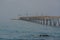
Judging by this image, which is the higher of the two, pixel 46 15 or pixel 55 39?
pixel 46 15

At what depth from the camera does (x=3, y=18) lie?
1.70 metres

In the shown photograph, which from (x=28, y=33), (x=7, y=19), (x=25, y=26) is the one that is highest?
(x=7, y=19)

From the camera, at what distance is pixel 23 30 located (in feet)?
5.62

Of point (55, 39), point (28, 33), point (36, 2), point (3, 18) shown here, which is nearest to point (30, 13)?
point (36, 2)

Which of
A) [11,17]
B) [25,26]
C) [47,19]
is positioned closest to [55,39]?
[47,19]

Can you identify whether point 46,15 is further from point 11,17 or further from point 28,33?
point 11,17

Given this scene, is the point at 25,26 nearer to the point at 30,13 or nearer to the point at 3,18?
the point at 30,13

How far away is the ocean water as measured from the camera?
5.54ft

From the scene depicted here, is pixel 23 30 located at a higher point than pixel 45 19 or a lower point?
lower

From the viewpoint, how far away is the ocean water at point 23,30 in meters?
1.69

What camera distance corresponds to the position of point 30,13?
1.74 m

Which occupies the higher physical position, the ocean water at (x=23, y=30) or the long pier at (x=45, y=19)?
the long pier at (x=45, y=19)

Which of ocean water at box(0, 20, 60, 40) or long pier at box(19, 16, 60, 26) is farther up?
long pier at box(19, 16, 60, 26)

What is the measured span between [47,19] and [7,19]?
0.62 meters
